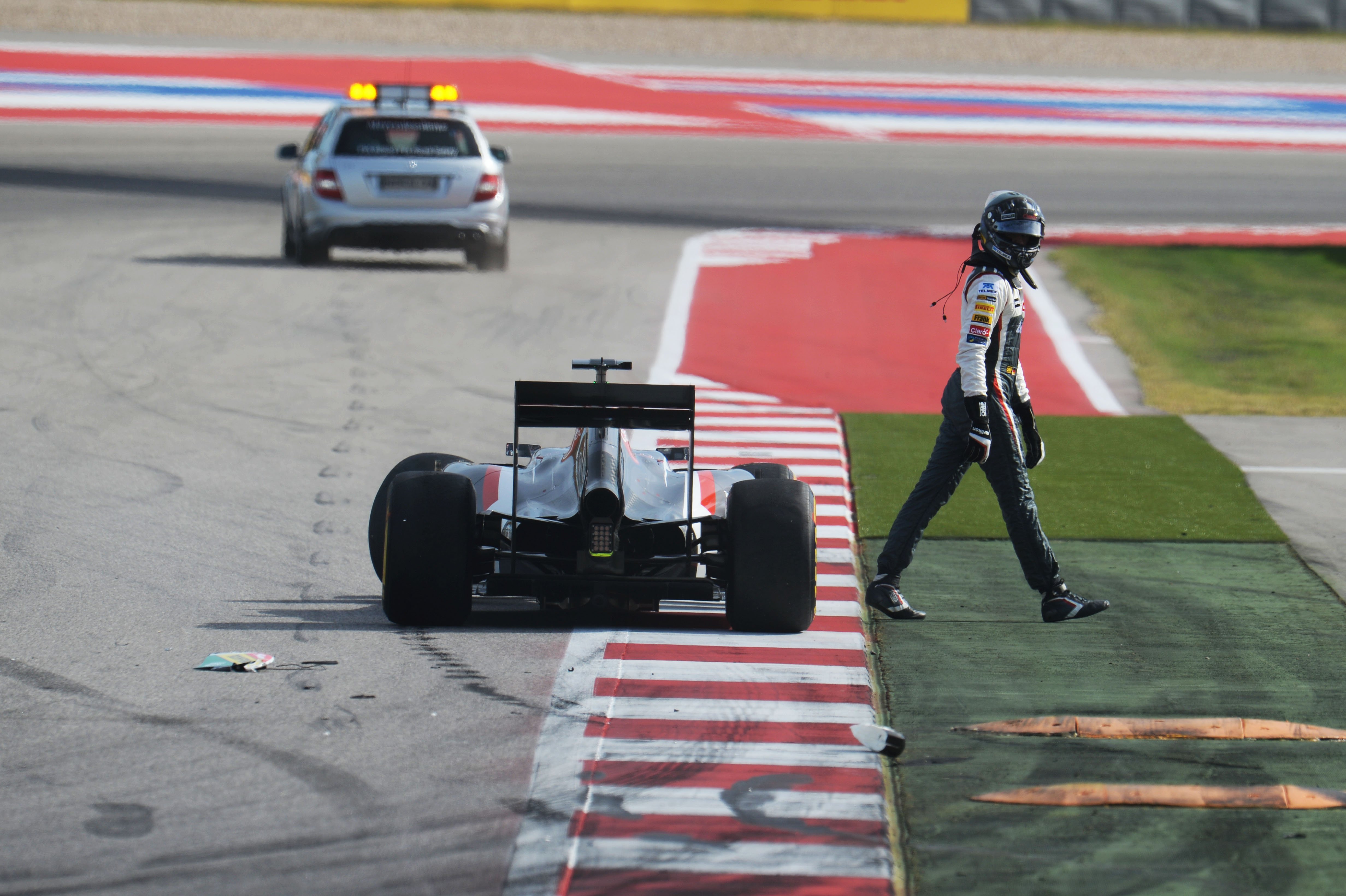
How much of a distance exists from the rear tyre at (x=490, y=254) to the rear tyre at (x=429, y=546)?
10.5m

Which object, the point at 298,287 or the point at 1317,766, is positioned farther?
the point at 298,287

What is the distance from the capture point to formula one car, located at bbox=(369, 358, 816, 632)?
7391 mm

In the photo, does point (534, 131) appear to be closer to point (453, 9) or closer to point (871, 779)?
point (453, 9)

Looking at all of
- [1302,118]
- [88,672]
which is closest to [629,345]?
[88,672]

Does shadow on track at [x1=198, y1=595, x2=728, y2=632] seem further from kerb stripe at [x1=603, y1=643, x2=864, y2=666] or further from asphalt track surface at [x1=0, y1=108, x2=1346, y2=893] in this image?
kerb stripe at [x1=603, y1=643, x2=864, y2=666]

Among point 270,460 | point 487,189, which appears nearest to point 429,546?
point 270,460

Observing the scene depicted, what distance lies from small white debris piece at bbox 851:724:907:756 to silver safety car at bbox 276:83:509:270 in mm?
11740

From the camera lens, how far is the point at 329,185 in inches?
686

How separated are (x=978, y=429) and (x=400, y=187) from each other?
34.8ft

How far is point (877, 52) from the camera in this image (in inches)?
1485

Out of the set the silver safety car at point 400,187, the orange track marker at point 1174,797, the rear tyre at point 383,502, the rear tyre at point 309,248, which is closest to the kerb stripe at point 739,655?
the rear tyre at point 383,502

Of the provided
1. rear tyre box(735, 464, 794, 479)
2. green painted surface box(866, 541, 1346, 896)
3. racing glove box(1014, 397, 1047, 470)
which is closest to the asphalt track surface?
rear tyre box(735, 464, 794, 479)

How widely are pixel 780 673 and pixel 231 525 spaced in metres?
3.59

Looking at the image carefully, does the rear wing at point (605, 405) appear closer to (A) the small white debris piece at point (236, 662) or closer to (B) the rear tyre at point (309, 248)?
(A) the small white debris piece at point (236, 662)
